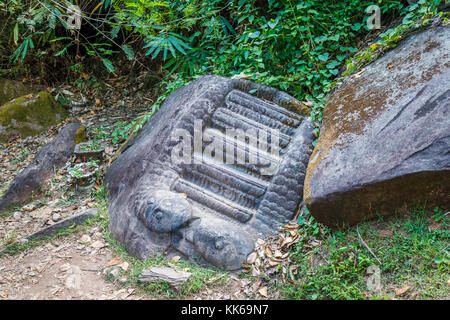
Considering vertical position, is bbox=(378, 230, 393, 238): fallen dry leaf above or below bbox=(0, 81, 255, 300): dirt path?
above

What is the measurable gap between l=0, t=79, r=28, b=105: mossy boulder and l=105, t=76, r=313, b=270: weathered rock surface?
295 cm

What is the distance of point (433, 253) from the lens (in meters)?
2.06

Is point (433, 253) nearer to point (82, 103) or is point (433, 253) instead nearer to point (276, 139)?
point (276, 139)

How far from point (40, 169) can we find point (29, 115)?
148 cm

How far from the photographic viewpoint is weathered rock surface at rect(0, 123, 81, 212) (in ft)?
12.5

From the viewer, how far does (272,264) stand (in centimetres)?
248

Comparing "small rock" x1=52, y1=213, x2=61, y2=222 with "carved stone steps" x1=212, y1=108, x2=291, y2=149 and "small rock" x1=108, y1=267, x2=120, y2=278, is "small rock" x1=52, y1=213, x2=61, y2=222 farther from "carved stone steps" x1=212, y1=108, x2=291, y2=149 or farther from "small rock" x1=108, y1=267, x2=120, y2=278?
"carved stone steps" x1=212, y1=108, x2=291, y2=149

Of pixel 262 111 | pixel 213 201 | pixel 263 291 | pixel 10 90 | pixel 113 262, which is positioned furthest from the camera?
pixel 10 90

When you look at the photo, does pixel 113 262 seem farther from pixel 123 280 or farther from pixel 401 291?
pixel 401 291

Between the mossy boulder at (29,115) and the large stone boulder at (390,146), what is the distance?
414 cm

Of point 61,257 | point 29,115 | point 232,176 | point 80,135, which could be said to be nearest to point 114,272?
point 61,257

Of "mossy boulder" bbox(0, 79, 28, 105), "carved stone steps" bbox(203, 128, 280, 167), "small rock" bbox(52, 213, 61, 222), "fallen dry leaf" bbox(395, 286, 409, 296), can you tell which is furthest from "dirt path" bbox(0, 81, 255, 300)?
"mossy boulder" bbox(0, 79, 28, 105)

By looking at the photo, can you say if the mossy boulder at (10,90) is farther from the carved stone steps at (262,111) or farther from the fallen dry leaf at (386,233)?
the fallen dry leaf at (386,233)

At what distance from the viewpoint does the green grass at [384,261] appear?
6.56 feet
